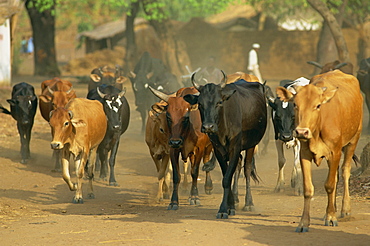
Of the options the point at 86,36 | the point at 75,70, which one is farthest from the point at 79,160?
the point at 86,36

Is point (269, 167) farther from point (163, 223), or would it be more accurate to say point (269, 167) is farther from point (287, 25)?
point (287, 25)

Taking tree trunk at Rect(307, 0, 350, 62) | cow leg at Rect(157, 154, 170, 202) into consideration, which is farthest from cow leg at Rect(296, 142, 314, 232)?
tree trunk at Rect(307, 0, 350, 62)

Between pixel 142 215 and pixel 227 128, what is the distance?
1.62 meters

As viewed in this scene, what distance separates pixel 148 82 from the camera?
19.3 metres

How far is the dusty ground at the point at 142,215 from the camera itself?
291 inches

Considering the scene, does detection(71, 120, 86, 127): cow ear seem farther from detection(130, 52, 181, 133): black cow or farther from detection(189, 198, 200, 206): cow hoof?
detection(130, 52, 181, 133): black cow

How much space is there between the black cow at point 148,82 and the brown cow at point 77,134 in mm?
6800

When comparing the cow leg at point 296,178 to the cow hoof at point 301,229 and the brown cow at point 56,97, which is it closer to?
the cow hoof at point 301,229

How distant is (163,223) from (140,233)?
0.66 meters

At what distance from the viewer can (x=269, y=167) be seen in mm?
13922

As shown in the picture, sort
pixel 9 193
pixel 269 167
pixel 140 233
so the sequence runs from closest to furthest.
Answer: pixel 140 233
pixel 9 193
pixel 269 167

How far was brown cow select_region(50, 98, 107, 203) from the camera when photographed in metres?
10.5

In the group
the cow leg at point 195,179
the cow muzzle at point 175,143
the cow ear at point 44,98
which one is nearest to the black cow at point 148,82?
the cow ear at point 44,98

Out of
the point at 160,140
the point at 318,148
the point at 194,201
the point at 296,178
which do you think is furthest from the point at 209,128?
the point at 296,178
